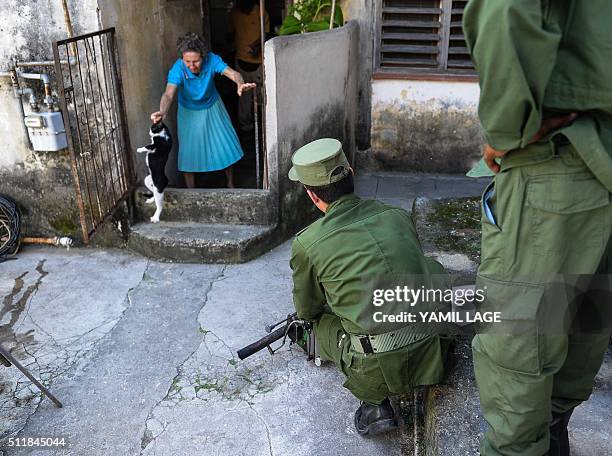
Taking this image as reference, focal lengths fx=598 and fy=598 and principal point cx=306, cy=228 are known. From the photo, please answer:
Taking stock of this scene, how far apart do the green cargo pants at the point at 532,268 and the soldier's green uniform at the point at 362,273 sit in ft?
1.98

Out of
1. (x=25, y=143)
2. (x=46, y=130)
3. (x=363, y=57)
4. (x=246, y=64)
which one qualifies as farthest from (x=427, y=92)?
(x=25, y=143)

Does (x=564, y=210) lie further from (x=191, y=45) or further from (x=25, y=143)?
(x=25, y=143)

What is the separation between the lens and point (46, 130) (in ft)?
14.9


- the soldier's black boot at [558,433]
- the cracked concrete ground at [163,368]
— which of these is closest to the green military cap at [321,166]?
the cracked concrete ground at [163,368]

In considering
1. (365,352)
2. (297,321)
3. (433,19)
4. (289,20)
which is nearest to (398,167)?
(433,19)

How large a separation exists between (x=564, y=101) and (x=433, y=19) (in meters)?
4.63

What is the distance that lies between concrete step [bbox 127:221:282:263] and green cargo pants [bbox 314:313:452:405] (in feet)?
6.44

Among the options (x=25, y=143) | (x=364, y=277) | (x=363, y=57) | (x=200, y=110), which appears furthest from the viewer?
(x=363, y=57)

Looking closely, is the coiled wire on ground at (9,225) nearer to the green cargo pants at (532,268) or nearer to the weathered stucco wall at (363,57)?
the weathered stucco wall at (363,57)

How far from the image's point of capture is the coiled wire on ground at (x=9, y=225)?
15.9 ft

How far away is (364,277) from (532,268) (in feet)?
2.76

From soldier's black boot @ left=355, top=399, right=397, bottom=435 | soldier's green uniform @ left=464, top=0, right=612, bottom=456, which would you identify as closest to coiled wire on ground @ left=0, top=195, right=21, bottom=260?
soldier's black boot @ left=355, top=399, right=397, bottom=435

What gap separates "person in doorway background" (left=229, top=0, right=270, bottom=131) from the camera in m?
6.78

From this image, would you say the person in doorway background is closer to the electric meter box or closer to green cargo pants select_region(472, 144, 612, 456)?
the electric meter box
